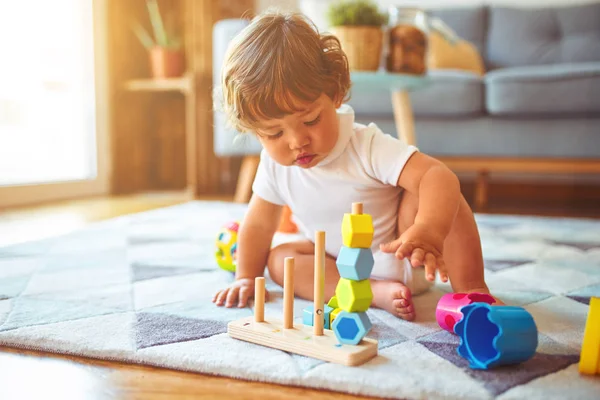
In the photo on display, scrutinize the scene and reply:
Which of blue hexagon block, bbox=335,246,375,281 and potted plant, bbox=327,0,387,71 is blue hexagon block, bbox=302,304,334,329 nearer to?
blue hexagon block, bbox=335,246,375,281

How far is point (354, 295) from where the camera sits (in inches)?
23.2

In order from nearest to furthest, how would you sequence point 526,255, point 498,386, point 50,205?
1. point 498,386
2. point 526,255
3. point 50,205

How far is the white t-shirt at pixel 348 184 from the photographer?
846 millimetres

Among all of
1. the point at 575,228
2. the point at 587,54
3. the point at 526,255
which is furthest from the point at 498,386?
the point at 587,54

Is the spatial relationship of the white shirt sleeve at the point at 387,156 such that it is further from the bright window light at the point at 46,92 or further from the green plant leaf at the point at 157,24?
the green plant leaf at the point at 157,24

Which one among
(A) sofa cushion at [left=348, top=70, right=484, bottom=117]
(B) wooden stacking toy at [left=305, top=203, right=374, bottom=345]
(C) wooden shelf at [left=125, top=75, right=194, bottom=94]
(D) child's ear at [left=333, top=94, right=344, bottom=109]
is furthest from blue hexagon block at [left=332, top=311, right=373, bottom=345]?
(C) wooden shelf at [left=125, top=75, right=194, bottom=94]

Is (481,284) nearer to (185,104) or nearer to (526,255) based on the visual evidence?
(526,255)

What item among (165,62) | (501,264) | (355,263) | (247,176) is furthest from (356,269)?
(165,62)

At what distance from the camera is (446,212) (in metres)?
0.73

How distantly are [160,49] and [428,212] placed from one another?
2.14 m

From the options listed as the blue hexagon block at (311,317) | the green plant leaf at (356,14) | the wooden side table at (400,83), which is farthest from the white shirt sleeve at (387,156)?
the green plant leaf at (356,14)

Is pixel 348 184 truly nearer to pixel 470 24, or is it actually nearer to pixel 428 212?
pixel 428 212

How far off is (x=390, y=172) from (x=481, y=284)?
20 centimetres

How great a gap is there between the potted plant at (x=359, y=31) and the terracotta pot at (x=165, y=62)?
4.12ft
